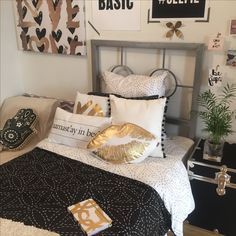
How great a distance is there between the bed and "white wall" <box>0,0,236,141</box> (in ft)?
0.38

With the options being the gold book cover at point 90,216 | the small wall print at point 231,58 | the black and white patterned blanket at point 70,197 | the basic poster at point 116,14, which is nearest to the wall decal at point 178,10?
the basic poster at point 116,14

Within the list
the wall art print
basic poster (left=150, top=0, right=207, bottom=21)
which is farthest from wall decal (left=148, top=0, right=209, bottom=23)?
the wall art print

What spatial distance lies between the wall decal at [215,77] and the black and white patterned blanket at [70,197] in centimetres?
91

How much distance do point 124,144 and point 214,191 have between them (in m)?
0.66

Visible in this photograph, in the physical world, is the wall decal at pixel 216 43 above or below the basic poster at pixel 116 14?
below

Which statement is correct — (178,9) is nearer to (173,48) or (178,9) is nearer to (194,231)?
(173,48)

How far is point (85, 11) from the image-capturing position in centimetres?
218

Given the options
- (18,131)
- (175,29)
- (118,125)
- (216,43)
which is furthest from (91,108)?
(216,43)

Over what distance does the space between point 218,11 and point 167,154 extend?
0.99m

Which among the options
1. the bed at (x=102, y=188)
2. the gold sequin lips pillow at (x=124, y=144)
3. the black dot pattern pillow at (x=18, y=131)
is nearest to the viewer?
the bed at (x=102, y=188)

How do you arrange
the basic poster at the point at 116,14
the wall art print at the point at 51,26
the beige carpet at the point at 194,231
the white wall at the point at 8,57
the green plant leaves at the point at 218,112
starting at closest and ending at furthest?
the green plant leaves at the point at 218,112 < the beige carpet at the point at 194,231 < the basic poster at the point at 116,14 < the wall art print at the point at 51,26 < the white wall at the point at 8,57

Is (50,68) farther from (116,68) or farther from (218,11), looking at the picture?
(218,11)

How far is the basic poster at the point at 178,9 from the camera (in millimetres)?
1776

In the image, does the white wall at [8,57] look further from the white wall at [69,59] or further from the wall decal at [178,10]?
the wall decal at [178,10]
